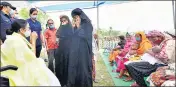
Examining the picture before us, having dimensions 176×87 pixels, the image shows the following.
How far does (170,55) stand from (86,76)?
1.42 m

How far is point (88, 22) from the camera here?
16.5 feet

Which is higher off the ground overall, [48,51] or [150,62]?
[48,51]

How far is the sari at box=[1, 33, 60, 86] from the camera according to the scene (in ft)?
10.0

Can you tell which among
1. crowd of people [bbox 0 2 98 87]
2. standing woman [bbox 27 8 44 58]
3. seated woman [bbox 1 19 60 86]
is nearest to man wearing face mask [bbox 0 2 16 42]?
crowd of people [bbox 0 2 98 87]

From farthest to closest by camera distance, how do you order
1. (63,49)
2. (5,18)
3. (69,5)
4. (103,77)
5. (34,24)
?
1. (69,5)
2. (103,77)
3. (34,24)
4. (63,49)
5. (5,18)

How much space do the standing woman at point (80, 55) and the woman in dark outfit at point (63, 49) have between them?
461 mm

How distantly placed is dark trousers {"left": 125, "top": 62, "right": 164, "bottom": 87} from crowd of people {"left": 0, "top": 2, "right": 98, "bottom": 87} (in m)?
0.74

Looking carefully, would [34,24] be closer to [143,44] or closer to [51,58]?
[51,58]

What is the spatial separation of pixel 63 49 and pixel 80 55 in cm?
77

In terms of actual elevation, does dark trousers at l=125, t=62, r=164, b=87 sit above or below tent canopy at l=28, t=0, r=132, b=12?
below

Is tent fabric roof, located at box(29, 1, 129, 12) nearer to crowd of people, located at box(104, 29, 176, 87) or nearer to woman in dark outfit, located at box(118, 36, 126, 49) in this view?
woman in dark outfit, located at box(118, 36, 126, 49)

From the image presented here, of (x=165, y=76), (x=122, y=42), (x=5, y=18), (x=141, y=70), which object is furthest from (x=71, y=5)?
(x=165, y=76)

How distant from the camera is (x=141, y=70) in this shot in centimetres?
516

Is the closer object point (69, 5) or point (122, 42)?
point (122, 42)
